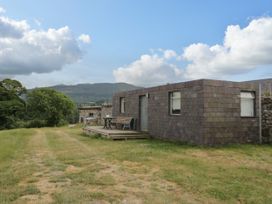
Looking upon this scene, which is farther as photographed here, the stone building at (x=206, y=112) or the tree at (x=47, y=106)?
the tree at (x=47, y=106)

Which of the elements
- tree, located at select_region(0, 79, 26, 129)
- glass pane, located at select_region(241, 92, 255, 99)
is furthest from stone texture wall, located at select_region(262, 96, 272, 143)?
tree, located at select_region(0, 79, 26, 129)

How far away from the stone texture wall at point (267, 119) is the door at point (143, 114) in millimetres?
5601

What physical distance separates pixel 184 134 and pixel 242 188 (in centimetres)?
635

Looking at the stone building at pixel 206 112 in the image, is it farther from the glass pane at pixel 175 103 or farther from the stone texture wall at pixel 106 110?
the stone texture wall at pixel 106 110

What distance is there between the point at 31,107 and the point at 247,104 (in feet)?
104

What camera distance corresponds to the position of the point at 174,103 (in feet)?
39.9

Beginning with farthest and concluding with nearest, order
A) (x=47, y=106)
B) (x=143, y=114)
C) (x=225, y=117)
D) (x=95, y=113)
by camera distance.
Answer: (x=47, y=106) → (x=95, y=113) → (x=143, y=114) → (x=225, y=117)

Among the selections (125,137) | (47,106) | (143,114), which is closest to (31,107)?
(47,106)

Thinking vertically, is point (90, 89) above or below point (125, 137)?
Result: above

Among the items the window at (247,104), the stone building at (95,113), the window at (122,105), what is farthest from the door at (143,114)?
the stone building at (95,113)

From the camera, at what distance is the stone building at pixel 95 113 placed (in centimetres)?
2471

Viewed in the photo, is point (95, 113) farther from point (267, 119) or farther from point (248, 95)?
point (267, 119)

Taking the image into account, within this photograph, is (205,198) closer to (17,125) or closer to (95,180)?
(95,180)

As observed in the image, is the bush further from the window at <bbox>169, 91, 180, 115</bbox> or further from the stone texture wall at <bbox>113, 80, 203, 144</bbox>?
the window at <bbox>169, 91, 180, 115</bbox>
